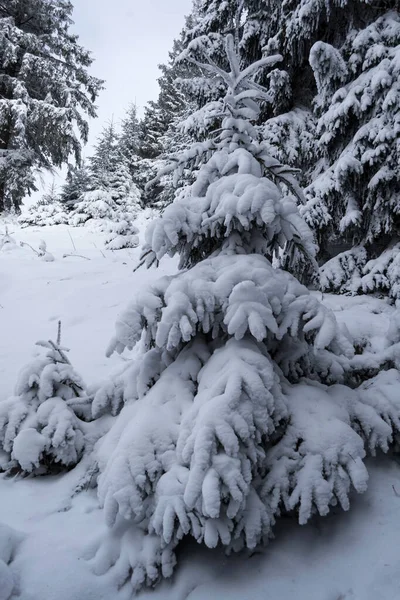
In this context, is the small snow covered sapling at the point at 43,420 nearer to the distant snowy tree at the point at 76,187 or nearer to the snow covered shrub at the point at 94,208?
the snow covered shrub at the point at 94,208

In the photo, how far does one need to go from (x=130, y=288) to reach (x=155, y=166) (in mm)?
16124

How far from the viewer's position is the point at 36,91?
43.9 feet

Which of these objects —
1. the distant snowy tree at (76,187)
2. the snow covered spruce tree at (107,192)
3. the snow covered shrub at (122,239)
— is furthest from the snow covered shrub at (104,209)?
the distant snowy tree at (76,187)

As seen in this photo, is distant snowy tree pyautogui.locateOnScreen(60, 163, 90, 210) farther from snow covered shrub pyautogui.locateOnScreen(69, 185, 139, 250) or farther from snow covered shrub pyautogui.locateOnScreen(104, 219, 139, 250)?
snow covered shrub pyautogui.locateOnScreen(104, 219, 139, 250)

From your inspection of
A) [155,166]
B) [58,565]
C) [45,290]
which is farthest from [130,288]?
[155,166]

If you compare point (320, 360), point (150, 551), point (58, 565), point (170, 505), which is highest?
point (320, 360)

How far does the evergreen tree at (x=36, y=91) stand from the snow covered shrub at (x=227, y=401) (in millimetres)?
11898

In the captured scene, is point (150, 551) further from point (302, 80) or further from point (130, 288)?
point (302, 80)

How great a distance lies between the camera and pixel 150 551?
70.6 inches

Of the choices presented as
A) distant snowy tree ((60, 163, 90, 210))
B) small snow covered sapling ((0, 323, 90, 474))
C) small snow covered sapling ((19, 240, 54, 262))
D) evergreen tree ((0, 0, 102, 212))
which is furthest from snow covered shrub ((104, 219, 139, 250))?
distant snowy tree ((60, 163, 90, 210))

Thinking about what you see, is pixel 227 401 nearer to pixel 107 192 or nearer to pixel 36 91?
pixel 36 91

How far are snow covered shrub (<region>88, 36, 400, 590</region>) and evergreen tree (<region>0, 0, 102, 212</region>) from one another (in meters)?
11.9

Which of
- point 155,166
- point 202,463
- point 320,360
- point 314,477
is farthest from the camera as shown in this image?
point 155,166

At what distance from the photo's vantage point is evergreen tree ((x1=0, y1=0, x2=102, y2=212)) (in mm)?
11992
